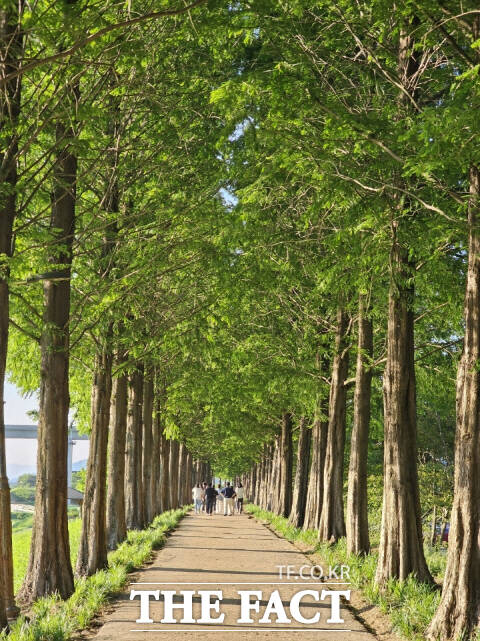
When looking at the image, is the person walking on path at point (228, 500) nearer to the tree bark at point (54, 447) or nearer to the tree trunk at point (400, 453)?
the tree trunk at point (400, 453)

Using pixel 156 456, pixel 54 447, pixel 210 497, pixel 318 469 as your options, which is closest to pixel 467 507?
pixel 54 447

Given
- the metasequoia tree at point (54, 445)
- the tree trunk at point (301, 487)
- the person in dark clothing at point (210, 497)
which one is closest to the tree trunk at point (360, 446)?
the metasequoia tree at point (54, 445)

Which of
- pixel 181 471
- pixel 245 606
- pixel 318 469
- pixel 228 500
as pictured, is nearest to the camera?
pixel 245 606

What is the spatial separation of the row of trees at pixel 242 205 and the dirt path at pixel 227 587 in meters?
1.27

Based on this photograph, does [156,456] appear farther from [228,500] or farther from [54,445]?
[54,445]

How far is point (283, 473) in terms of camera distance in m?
34.9

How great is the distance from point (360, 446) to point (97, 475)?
5.50 meters

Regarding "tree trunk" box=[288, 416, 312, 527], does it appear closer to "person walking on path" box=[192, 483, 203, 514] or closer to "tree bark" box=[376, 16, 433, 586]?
"tree bark" box=[376, 16, 433, 586]

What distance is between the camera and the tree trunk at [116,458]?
18.3 metres

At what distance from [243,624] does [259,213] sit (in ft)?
21.4

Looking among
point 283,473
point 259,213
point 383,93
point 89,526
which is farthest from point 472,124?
point 283,473

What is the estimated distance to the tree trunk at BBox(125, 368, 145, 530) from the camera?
22391 mm

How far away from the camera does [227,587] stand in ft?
42.1

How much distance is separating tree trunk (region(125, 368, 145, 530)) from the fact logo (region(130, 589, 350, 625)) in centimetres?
1061
